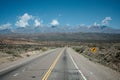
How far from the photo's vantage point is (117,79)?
38.1 ft

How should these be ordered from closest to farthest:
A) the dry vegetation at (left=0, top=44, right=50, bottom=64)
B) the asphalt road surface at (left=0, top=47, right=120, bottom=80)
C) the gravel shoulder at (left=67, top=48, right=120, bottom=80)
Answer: the asphalt road surface at (left=0, top=47, right=120, bottom=80) < the gravel shoulder at (left=67, top=48, right=120, bottom=80) < the dry vegetation at (left=0, top=44, right=50, bottom=64)

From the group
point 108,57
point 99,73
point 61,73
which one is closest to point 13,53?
point 108,57

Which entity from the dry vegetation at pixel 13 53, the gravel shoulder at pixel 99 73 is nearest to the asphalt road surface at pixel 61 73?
the gravel shoulder at pixel 99 73

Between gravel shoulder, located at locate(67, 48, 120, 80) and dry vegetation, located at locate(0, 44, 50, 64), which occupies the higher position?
dry vegetation, located at locate(0, 44, 50, 64)

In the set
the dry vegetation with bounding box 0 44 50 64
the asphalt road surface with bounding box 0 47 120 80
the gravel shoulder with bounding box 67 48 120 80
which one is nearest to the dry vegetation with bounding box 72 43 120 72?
the gravel shoulder with bounding box 67 48 120 80

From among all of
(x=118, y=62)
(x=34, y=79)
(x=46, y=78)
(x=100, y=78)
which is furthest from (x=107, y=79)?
(x=118, y=62)

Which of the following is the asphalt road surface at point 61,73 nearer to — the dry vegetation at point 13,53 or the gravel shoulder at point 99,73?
the gravel shoulder at point 99,73

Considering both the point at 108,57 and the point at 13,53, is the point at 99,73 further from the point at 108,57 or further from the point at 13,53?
the point at 13,53

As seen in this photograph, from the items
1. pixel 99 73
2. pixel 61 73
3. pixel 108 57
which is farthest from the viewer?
pixel 108 57

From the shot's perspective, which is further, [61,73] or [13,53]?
[13,53]

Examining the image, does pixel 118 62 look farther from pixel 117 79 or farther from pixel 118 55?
pixel 117 79

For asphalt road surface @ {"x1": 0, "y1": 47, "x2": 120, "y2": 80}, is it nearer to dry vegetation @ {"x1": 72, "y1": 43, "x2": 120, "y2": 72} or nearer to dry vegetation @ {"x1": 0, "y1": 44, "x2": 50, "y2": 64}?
dry vegetation @ {"x1": 72, "y1": 43, "x2": 120, "y2": 72}

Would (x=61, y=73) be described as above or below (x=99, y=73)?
above

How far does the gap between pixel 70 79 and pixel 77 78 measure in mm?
681
